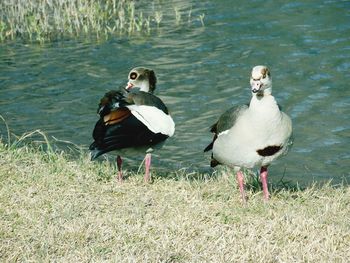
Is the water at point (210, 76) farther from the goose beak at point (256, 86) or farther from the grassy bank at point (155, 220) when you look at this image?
Result: the goose beak at point (256, 86)

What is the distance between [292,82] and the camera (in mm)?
12500

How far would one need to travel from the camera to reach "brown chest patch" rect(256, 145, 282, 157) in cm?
632

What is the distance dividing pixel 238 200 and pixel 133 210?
3.28ft

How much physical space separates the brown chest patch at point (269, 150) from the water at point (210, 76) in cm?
239

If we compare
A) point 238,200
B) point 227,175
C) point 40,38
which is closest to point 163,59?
point 40,38

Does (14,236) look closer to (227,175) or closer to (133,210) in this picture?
(133,210)

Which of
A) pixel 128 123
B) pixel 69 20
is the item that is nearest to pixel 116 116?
pixel 128 123

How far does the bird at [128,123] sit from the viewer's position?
691 centimetres

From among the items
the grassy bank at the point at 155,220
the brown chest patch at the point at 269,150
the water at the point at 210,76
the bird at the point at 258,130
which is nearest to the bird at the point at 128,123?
the grassy bank at the point at 155,220

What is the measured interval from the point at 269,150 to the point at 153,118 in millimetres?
1306

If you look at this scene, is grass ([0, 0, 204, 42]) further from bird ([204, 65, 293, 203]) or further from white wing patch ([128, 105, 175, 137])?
bird ([204, 65, 293, 203])

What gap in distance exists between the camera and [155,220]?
5.80m

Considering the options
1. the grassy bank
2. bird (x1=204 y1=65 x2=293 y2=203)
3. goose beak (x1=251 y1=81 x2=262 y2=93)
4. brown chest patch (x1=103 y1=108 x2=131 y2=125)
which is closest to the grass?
brown chest patch (x1=103 y1=108 x2=131 y2=125)

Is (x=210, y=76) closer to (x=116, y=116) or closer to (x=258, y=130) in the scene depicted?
(x=116, y=116)
